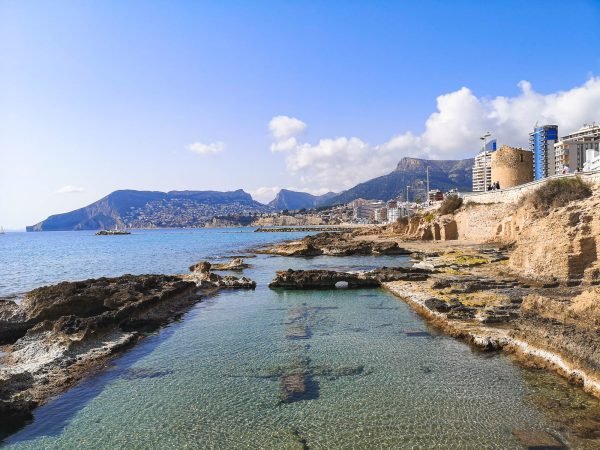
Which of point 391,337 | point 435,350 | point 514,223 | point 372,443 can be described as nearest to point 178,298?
point 391,337

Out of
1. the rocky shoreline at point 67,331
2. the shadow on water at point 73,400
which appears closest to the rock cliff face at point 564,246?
the shadow on water at point 73,400

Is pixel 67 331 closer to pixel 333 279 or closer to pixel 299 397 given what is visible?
pixel 299 397

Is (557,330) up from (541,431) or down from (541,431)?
up

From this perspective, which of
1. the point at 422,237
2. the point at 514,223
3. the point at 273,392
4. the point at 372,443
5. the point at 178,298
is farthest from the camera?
the point at 422,237

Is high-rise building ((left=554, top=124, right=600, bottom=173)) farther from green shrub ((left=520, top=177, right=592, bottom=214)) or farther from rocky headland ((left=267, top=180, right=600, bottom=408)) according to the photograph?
rocky headland ((left=267, top=180, right=600, bottom=408))

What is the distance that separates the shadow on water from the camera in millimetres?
9094

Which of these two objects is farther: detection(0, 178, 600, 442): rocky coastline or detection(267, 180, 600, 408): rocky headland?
detection(267, 180, 600, 408): rocky headland

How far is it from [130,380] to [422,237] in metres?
58.4

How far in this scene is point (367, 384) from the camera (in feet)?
36.5

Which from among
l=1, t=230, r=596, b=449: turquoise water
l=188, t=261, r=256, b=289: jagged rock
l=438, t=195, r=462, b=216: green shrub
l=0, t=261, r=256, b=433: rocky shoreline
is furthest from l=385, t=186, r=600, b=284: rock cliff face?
l=438, t=195, r=462, b=216: green shrub

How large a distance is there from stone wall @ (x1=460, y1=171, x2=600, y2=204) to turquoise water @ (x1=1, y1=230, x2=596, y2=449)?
70.0 feet

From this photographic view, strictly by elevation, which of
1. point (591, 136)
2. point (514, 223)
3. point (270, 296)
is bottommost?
point (270, 296)

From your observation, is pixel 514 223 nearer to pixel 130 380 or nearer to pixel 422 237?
pixel 422 237

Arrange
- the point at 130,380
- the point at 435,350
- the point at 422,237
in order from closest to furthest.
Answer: the point at 130,380 < the point at 435,350 < the point at 422,237
